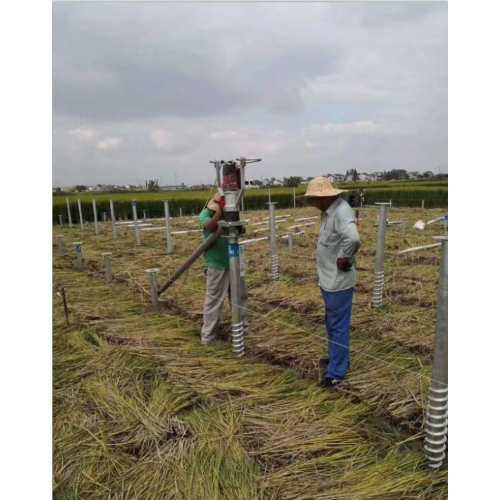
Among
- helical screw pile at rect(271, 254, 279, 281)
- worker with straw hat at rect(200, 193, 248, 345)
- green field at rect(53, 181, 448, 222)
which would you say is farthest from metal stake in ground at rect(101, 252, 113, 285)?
green field at rect(53, 181, 448, 222)

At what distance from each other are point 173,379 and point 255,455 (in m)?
0.95

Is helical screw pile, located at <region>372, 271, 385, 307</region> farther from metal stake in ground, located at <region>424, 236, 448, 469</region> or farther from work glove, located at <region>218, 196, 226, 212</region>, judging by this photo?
metal stake in ground, located at <region>424, 236, 448, 469</region>

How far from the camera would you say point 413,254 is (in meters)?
7.28

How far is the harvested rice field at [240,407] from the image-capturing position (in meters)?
2.01

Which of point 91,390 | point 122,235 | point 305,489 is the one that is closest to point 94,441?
point 91,390

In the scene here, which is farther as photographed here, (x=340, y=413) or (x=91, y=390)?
(x=91, y=390)

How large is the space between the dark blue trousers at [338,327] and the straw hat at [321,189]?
2.08 ft

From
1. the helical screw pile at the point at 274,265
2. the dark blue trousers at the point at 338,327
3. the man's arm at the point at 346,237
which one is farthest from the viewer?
the helical screw pile at the point at 274,265

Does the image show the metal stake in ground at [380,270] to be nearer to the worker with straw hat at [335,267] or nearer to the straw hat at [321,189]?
the worker with straw hat at [335,267]

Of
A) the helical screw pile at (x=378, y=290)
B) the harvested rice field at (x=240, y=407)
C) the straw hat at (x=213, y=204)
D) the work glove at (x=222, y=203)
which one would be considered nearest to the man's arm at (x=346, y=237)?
the harvested rice field at (x=240, y=407)

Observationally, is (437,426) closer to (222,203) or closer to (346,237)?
(346,237)

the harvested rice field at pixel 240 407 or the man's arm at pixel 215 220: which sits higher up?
the man's arm at pixel 215 220

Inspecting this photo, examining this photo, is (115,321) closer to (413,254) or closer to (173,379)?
(173,379)

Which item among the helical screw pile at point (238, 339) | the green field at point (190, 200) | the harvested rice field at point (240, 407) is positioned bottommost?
the harvested rice field at point (240, 407)
